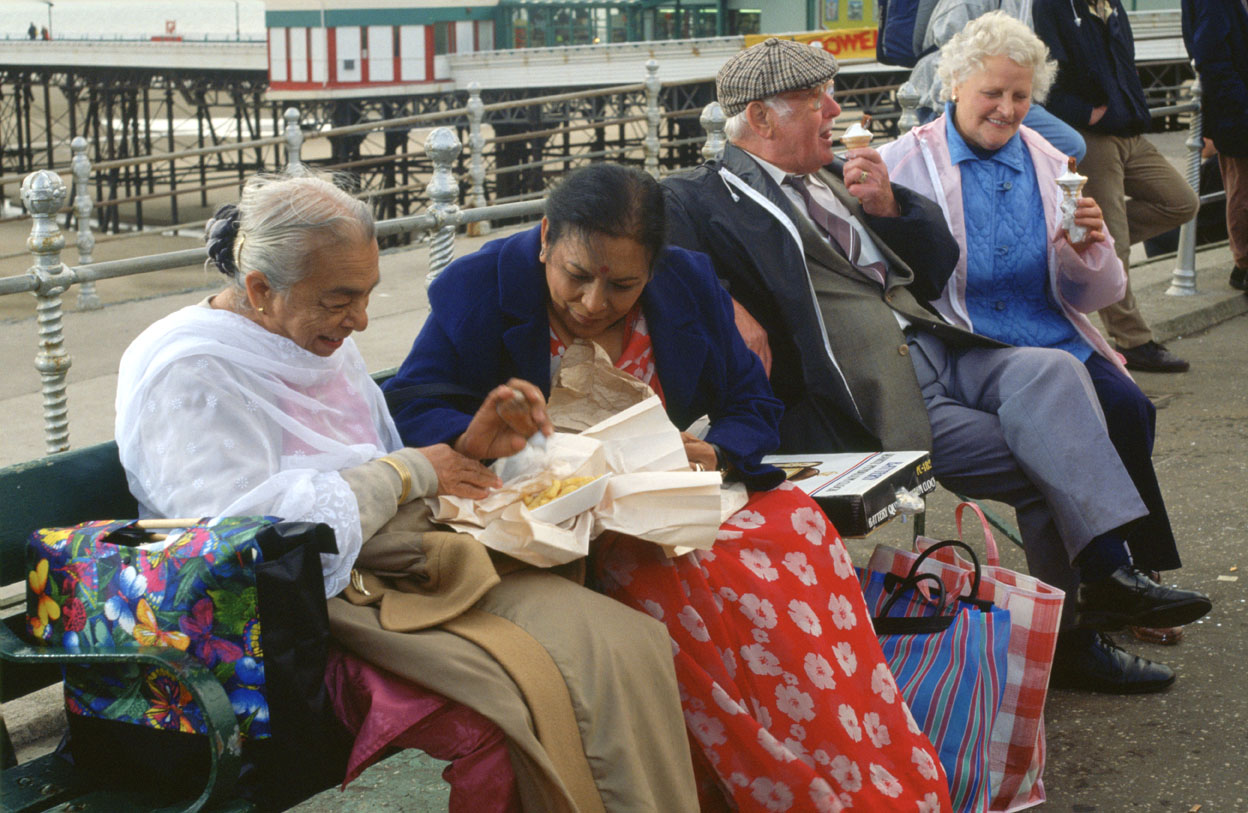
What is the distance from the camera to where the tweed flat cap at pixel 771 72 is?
335cm

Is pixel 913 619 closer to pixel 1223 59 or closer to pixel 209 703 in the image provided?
pixel 209 703

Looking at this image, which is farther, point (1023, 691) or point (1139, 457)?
point (1139, 457)

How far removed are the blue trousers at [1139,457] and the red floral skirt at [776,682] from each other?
46.0 inches

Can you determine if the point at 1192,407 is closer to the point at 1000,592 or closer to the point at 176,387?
the point at 1000,592

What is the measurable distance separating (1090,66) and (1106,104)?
175mm

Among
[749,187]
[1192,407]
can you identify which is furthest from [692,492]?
[1192,407]

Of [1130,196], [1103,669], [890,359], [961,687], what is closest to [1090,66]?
[1130,196]

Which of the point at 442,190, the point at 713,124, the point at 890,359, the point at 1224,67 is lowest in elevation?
the point at 890,359

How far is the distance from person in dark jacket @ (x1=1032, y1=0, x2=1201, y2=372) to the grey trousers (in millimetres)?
2552

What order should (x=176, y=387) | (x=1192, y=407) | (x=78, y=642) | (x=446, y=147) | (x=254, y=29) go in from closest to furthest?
(x=78, y=642)
(x=176, y=387)
(x=446, y=147)
(x=1192, y=407)
(x=254, y=29)

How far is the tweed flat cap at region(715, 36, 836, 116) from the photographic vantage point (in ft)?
11.0

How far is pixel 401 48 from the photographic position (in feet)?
113

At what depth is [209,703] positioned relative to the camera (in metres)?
1.82

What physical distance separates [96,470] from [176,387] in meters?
0.26
